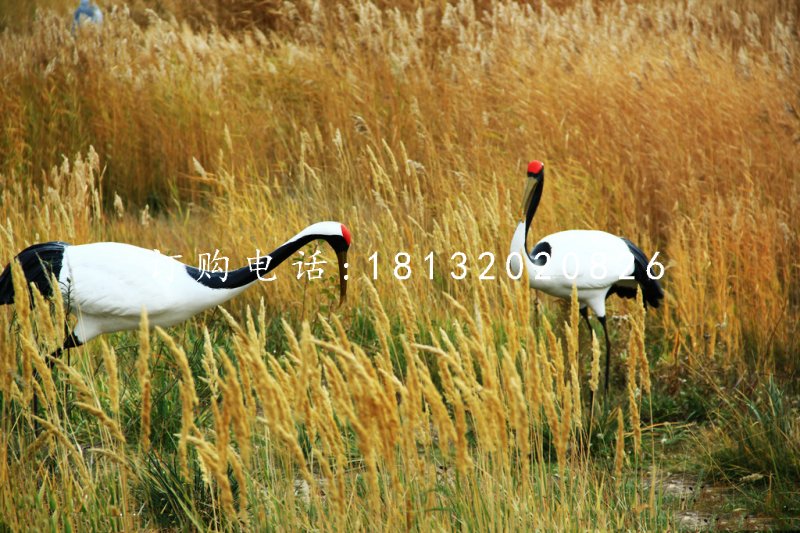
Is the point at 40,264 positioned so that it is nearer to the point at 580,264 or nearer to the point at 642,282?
the point at 580,264

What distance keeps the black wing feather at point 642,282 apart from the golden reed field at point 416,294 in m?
0.29

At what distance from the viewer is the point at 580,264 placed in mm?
3777

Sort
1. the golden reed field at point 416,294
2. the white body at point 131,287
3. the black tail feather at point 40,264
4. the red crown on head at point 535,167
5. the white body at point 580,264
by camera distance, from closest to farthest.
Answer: the golden reed field at point 416,294 → the white body at point 131,287 → the black tail feather at point 40,264 → the white body at point 580,264 → the red crown on head at point 535,167

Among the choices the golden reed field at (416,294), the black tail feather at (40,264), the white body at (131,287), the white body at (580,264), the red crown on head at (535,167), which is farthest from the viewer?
the red crown on head at (535,167)

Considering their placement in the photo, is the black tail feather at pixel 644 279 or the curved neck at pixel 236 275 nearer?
the curved neck at pixel 236 275

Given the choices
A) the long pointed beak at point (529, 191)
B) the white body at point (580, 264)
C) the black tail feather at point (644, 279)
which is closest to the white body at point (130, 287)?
the white body at point (580, 264)

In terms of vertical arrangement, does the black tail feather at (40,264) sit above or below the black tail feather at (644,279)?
above

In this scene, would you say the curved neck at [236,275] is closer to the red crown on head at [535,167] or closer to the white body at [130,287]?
the white body at [130,287]

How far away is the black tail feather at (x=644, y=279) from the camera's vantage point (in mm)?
3971

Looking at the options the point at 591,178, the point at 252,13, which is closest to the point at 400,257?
the point at 591,178

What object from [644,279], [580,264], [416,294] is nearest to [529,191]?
[580,264]

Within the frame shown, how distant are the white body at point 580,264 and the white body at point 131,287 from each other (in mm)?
1103

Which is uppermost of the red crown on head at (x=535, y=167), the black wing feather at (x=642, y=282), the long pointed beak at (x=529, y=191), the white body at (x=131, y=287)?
the red crown on head at (x=535, y=167)

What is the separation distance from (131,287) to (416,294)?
63.7 inches
